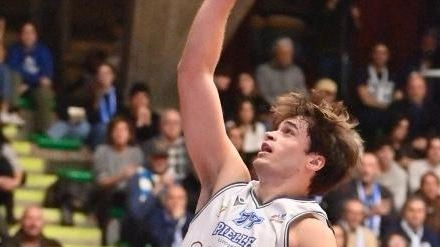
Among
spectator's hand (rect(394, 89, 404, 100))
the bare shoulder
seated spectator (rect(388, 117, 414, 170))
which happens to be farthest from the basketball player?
spectator's hand (rect(394, 89, 404, 100))

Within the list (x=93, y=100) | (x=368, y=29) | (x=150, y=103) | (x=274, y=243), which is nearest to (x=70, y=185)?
(x=93, y=100)

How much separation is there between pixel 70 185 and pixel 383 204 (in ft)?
7.80

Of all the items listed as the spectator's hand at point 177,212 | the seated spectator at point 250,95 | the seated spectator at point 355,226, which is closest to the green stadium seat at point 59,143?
the seated spectator at point 250,95

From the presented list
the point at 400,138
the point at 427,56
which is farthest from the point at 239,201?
the point at 427,56

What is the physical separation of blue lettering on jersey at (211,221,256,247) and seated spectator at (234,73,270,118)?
6843 millimetres

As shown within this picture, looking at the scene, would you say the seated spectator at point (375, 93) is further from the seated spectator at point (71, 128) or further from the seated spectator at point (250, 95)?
the seated spectator at point (71, 128)

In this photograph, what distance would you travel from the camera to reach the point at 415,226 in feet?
30.2

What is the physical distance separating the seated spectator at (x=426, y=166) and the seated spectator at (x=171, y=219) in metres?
2.34

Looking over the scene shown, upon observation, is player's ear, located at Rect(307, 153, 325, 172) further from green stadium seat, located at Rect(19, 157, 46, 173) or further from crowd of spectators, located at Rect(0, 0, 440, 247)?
green stadium seat, located at Rect(19, 157, 46, 173)

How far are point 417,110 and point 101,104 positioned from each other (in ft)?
9.42

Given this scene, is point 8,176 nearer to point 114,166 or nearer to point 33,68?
point 114,166

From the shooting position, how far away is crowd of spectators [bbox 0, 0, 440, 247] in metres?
8.80

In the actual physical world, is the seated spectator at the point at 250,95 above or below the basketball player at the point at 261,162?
below

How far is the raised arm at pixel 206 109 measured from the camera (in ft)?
10.9
